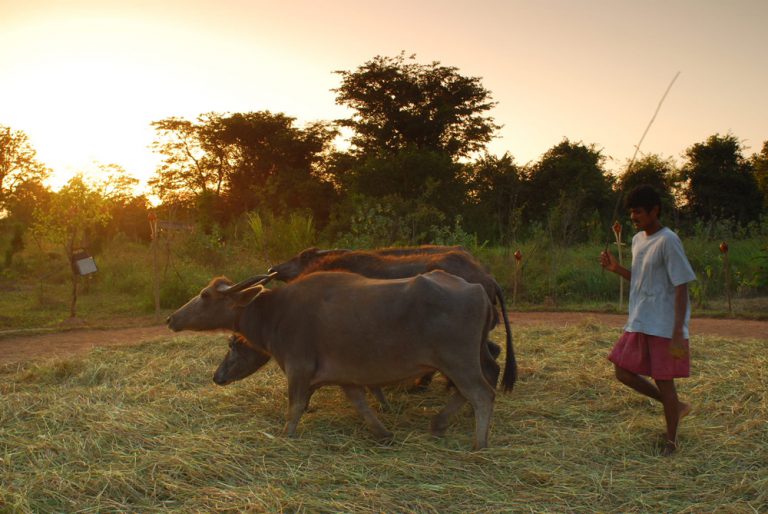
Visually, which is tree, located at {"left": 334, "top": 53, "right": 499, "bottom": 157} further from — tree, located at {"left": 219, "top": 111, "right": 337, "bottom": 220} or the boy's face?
the boy's face

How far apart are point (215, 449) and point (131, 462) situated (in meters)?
0.55

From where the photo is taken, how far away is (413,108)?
27.7 meters

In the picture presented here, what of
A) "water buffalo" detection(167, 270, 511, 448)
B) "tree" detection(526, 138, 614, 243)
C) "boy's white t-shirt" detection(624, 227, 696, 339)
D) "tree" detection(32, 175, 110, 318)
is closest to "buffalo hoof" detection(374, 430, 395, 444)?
"water buffalo" detection(167, 270, 511, 448)

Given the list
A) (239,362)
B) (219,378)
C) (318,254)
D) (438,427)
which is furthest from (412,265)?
(219,378)

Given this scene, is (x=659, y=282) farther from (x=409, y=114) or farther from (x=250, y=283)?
(x=409, y=114)

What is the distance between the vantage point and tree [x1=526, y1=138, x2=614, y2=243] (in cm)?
2436

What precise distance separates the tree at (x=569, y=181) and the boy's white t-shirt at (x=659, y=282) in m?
18.2

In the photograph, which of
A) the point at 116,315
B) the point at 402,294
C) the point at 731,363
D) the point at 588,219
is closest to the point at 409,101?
the point at 588,219

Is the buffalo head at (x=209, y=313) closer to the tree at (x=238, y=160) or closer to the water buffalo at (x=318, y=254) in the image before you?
the water buffalo at (x=318, y=254)

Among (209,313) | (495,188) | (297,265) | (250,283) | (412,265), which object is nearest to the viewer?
(250,283)

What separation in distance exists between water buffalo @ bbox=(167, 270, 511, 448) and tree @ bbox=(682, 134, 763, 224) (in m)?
21.3

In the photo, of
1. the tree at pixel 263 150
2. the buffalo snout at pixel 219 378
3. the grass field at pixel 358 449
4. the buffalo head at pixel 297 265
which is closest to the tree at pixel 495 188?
the tree at pixel 263 150

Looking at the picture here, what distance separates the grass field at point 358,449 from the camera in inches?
161

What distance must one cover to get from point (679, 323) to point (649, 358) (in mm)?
403
